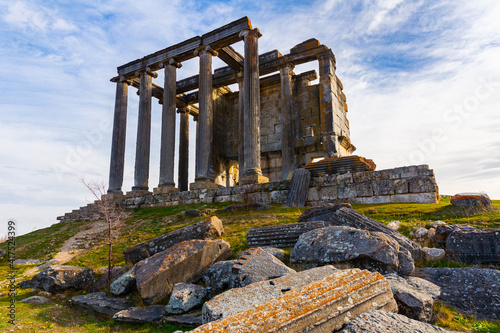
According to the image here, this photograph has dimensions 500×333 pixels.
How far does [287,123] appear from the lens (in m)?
20.8

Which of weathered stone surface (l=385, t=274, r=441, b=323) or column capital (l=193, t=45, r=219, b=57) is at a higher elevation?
column capital (l=193, t=45, r=219, b=57)

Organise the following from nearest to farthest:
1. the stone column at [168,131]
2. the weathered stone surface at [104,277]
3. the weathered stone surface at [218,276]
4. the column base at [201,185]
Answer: the weathered stone surface at [218,276]
the weathered stone surface at [104,277]
the column base at [201,185]
the stone column at [168,131]

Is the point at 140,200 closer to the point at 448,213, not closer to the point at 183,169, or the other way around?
the point at 183,169

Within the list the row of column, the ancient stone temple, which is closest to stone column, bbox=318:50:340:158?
the ancient stone temple

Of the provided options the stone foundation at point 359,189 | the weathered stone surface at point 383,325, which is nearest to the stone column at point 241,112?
the stone foundation at point 359,189

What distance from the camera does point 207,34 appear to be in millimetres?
19250

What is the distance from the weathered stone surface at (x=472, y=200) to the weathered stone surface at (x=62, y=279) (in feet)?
32.8

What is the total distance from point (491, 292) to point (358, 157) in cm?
872

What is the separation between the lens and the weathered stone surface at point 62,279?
6.89 m

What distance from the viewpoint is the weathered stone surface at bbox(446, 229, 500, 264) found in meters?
5.51

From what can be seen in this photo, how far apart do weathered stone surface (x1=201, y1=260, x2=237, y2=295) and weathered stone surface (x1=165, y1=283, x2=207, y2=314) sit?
23 cm

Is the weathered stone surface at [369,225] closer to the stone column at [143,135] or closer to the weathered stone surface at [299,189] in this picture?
the weathered stone surface at [299,189]

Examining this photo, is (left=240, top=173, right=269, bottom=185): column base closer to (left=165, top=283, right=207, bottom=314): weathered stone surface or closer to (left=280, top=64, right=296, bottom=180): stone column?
(left=280, top=64, right=296, bottom=180): stone column

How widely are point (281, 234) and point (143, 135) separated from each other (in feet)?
53.4
